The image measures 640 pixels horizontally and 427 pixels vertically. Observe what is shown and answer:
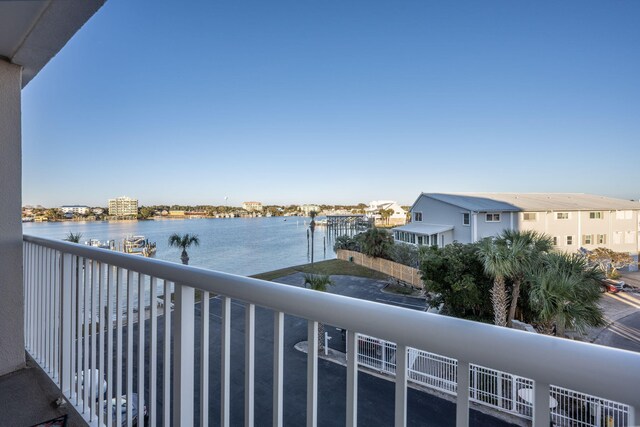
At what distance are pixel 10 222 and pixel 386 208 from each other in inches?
800

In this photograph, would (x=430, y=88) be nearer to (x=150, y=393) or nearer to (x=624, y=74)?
(x=624, y=74)

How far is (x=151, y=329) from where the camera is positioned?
1.08 metres

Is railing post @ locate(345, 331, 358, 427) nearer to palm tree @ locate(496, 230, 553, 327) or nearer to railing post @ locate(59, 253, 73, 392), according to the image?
railing post @ locate(59, 253, 73, 392)

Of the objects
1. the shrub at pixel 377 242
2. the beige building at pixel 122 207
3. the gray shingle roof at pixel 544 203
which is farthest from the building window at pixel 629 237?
the shrub at pixel 377 242

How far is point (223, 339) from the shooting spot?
860mm

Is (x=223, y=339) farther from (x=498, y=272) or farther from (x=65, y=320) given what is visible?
(x=498, y=272)

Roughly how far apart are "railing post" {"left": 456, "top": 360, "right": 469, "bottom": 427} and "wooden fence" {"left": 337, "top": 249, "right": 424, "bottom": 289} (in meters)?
11.1

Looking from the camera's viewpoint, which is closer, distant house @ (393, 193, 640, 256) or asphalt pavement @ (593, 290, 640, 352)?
A: asphalt pavement @ (593, 290, 640, 352)

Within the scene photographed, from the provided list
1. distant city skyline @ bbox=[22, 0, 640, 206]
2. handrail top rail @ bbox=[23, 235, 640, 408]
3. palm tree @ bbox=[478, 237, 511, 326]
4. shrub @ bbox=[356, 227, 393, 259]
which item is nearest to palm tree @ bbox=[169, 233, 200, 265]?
distant city skyline @ bbox=[22, 0, 640, 206]

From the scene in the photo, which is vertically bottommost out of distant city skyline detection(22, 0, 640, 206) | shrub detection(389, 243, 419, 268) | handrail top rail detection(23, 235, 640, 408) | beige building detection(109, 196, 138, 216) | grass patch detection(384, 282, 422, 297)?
grass patch detection(384, 282, 422, 297)

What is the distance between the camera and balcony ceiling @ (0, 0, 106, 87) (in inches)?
48.9

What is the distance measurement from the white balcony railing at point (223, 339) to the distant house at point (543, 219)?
799 centimetres

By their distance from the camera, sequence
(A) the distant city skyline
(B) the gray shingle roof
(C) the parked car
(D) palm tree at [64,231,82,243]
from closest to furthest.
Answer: (D) palm tree at [64,231,82,243]
(A) the distant city skyline
(C) the parked car
(B) the gray shingle roof

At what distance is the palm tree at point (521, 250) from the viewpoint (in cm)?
722
